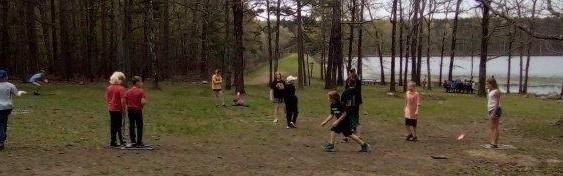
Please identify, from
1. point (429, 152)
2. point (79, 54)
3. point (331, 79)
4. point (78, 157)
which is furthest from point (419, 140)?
point (79, 54)

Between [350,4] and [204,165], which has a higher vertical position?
[350,4]

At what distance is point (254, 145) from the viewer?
13203 millimetres

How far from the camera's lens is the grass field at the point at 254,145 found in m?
10.3

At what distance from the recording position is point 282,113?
20391 mm

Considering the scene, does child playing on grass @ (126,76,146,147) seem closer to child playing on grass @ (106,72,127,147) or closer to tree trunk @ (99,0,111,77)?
child playing on grass @ (106,72,127,147)

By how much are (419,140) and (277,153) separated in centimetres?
463

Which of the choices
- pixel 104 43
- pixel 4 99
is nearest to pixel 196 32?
pixel 104 43

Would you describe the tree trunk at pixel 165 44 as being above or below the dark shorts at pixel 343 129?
above

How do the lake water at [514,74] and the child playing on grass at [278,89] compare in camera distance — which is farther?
the lake water at [514,74]

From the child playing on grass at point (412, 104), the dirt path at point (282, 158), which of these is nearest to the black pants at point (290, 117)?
the dirt path at point (282, 158)

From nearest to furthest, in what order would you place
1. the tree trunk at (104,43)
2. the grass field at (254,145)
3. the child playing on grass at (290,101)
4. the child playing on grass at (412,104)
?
the grass field at (254,145)
the child playing on grass at (412,104)
the child playing on grass at (290,101)
the tree trunk at (104,43)

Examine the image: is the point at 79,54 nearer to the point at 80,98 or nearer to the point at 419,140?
the point at 80,98

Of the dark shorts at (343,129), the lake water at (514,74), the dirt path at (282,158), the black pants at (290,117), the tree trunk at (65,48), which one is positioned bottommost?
the lake water at (514,74)

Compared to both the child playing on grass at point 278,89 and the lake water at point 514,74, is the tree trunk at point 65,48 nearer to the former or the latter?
the child playing on grass at point 278,89
